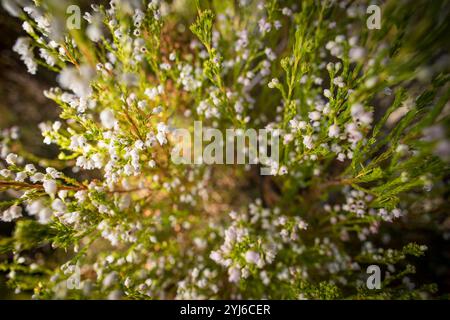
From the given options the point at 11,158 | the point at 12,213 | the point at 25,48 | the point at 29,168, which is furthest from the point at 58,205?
the point at 25,48

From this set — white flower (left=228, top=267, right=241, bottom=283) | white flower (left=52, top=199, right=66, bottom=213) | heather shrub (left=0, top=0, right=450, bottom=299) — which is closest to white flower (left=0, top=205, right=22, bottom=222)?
heather shrub (left=0, top=0, right=450, bottom=299)

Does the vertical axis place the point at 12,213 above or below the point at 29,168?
below

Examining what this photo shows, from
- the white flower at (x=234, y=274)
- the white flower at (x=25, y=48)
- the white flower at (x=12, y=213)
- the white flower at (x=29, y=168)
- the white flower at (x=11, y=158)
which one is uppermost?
the white flower at (x=25, y=48)

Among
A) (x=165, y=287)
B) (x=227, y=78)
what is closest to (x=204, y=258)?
(x=165, y=287)

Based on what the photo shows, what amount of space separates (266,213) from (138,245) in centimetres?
121

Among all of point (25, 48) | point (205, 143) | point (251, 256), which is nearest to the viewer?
point (25, 48)

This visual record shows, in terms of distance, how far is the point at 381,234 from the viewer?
313cm

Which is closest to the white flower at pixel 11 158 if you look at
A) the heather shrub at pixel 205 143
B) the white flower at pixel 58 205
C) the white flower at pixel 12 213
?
the heather shrub at pixel 205 143

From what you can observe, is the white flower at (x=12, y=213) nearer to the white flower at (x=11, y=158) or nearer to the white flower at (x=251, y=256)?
the white flower at (x=11, y=158)

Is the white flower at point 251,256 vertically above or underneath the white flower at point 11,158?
underneath

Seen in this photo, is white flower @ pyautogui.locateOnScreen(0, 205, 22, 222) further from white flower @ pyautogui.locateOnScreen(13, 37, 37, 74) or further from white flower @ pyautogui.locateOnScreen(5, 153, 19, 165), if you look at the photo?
white flower @ pyautogui.locateOnScreen(13, 37, 37, 74)

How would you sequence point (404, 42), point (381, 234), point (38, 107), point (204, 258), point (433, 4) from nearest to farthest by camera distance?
point (433, 4) → point (404, 42) → point (204, 258) → point (381, 234) → point (38, 107)

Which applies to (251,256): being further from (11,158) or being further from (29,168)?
(11,158)
